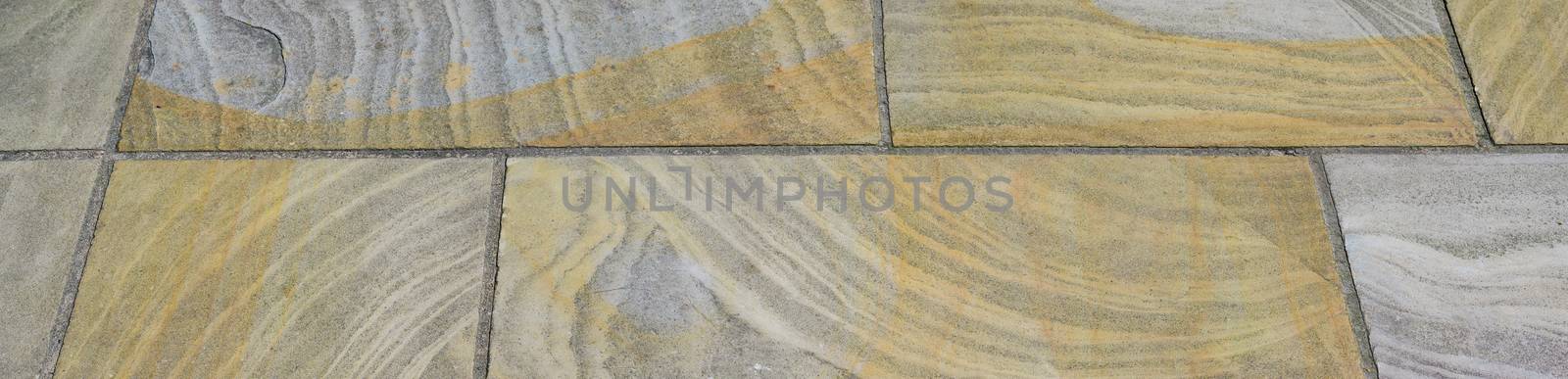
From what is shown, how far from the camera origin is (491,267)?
1.92m

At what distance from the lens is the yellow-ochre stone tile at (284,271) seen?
1848 mm

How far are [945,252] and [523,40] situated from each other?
1.03 metres

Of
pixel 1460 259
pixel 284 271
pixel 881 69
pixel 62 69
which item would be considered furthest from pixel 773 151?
pixel 62 69

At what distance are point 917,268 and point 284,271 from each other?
121 cm

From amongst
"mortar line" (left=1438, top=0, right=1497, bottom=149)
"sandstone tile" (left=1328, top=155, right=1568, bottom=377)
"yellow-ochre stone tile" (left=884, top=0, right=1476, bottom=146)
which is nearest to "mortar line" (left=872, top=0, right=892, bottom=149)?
"yellow-ochre stone tile" (left=884, top=0, right=1476, bottom=146)

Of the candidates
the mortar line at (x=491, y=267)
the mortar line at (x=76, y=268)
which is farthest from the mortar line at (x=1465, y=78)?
the mortar line at (x=76, y=268)

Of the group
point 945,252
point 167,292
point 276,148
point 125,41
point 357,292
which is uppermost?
point 125,41

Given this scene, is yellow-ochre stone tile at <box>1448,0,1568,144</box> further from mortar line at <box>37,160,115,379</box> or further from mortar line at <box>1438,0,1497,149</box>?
mortar line at <box>37,160,115,379</box>

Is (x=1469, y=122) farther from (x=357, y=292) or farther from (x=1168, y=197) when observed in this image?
(x=357, y=292)

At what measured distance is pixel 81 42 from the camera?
222 centimetres

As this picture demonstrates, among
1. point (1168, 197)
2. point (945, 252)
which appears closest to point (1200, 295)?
point (1168, 197)

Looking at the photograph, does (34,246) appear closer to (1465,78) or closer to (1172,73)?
(1172,73)

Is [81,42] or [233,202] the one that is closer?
[233,202]

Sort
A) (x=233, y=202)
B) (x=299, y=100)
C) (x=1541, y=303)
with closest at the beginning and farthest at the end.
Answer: (x=1541, y=303), (x=233, y=202), (x=299, y=100)
